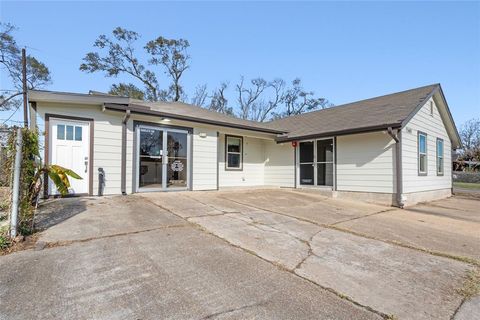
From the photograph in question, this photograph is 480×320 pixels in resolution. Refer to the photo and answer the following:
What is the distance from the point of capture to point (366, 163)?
909 cm

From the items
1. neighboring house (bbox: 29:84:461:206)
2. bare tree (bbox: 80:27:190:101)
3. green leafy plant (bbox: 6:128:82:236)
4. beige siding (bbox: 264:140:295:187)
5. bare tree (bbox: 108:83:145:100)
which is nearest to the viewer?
green leafy plant (bbox: 6:128:82:236)

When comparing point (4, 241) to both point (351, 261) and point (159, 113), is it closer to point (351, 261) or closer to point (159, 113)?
point (351, 261)

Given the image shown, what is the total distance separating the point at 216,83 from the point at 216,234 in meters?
30.9

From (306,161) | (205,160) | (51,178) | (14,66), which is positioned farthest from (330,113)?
(14,66)

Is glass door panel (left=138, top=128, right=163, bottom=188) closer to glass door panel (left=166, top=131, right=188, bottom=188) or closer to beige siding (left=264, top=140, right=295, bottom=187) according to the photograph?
glass door panel (left=166, top=131, right=188, bottom=188)

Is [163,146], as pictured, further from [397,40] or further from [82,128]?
[397,40]

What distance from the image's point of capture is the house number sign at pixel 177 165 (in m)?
9.07

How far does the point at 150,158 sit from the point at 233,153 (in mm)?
4031

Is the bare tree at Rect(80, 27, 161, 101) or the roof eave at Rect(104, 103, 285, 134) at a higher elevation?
the bare tree at Rect(80, 27, 161, 101)

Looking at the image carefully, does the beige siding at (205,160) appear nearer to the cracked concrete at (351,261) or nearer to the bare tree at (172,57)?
the cracked concrete at (351,261)

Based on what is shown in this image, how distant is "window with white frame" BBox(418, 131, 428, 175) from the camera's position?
31.8 ft

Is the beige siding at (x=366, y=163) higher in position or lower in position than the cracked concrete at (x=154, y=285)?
higher

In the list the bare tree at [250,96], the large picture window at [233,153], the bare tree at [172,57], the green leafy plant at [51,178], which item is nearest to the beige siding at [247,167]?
the large picture window at [233,153]

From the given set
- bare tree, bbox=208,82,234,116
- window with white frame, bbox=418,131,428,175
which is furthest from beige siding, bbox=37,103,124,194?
bare tree, bbox=208,82,234,116
